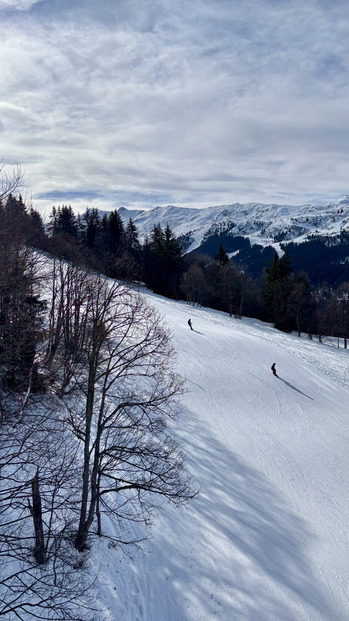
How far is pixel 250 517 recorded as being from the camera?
1294 cm

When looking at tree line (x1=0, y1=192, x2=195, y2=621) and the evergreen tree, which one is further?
the evergreen tree

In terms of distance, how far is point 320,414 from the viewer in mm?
21609

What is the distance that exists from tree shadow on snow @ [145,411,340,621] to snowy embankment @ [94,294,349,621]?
0.03m

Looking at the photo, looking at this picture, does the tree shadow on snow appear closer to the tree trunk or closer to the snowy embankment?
the snowy embankment

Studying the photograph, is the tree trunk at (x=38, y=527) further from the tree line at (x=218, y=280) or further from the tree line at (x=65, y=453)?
the tree line at (x=218, y=280)

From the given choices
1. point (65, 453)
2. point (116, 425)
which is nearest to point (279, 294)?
point (116, 425)

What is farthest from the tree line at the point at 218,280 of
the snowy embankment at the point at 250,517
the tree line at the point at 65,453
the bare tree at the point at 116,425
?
the tree line at the point at 65,453

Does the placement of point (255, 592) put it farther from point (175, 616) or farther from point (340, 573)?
point (340, 573)

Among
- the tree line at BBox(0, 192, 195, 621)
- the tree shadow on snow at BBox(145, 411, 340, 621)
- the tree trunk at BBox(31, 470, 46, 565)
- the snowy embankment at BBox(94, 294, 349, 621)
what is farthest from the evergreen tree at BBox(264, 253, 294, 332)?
the tree trunk at BBox(31, 470, 46, 565)

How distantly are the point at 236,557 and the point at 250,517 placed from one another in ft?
6.76

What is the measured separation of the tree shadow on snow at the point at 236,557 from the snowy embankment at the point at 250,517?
3cm

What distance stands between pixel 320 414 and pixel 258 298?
41.5 m

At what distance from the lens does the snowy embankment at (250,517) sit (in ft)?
31.3

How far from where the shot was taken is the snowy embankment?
31.3ft
